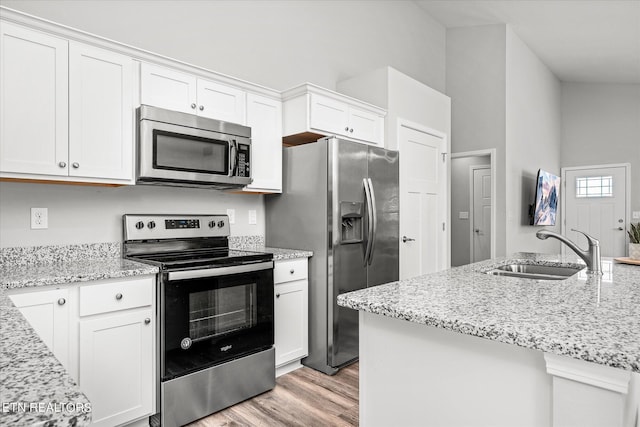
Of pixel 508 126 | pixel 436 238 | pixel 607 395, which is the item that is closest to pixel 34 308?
pixel 607 395

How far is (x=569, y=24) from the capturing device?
16.5ft

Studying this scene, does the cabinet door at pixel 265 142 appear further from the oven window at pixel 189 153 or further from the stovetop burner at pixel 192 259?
the stovetop burner at pixel 192 259

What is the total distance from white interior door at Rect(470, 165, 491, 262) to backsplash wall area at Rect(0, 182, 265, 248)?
189 inches

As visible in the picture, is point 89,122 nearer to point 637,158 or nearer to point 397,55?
point 397,55

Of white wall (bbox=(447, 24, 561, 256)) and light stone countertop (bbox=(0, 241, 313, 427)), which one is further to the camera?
white wall (bbox=(447, 24, 561, 256))

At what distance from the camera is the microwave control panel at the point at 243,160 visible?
8.90ft

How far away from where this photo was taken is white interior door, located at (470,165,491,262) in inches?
253

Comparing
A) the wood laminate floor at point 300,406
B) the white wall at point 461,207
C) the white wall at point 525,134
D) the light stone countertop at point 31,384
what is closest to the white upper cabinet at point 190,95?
the light stone countertop at point 31,384

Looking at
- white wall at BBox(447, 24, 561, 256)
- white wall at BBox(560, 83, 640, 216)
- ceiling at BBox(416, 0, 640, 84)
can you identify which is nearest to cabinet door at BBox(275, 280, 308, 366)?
white wall at BBox(447, 24, 561, 256)

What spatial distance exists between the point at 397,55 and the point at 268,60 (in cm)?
204

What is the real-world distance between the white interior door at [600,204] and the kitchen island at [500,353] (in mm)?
6360

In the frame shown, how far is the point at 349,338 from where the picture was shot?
3023 millimetres

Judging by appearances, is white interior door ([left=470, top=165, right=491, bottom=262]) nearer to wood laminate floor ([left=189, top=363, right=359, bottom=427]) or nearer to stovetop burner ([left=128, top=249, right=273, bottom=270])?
wood laminate floor ([left=189, top=363, right=359, bottom=427])

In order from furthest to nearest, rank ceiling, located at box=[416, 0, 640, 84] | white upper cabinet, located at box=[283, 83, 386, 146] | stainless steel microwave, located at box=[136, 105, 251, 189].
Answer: ceiling, located at box=[416, 0, 640, 84] → white upper cabinet, located at box=[283, 83, 386, 146] → stainless steel microwave, located at box=[136, 105, 251, 189]
